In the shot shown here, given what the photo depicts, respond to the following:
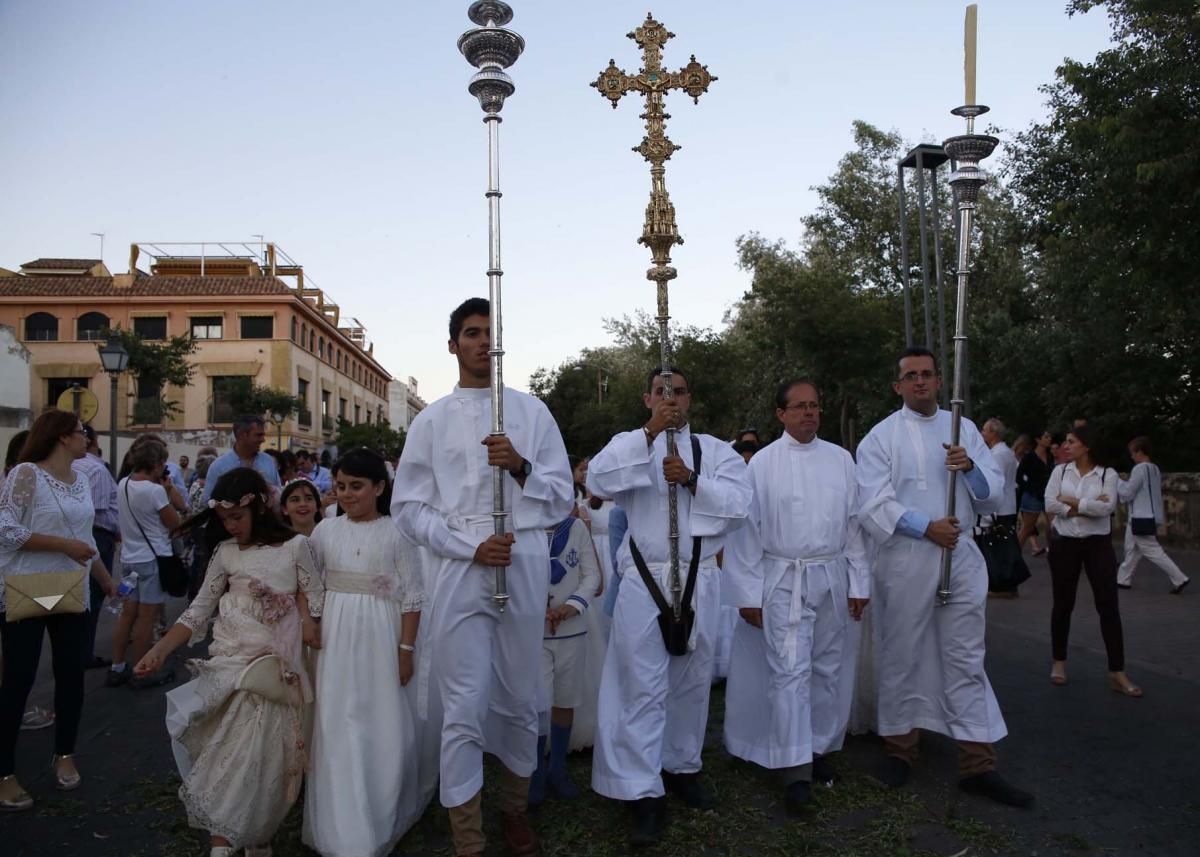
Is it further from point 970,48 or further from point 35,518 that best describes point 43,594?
point 970,48

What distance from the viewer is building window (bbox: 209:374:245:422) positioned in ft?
144

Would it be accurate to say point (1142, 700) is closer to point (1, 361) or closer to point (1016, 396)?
point (1016, 396)

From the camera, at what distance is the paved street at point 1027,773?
4289 millimetres

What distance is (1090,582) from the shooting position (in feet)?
21.5

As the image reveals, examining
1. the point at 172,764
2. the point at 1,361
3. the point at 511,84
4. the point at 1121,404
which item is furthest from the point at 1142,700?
the point at 1,361

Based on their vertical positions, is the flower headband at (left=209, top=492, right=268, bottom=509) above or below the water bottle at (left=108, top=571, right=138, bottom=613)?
above

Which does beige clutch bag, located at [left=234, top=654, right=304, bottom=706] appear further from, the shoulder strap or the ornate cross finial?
the shoulder strap

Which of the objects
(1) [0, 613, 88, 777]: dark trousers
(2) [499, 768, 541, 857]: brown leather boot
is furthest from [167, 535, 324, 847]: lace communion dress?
(1) [0, 613, 88, 777]: dark trousers

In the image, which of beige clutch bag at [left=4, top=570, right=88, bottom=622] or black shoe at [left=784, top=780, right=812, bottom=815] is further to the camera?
beige clutch bag at [left=4, top=570, right=88, bottom=622]

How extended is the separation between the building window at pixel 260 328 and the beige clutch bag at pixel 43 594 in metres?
45.0

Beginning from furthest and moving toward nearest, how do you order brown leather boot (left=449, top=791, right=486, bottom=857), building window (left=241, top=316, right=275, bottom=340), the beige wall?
building window (left=241, top=316, right=275, bottom=340), the beige wall, brown leather boot (left=449, top=791, right=486, bottom=857)

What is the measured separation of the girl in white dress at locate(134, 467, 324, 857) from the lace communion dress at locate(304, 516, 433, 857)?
109 mm

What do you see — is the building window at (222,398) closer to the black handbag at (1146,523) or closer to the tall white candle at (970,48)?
the black handbag at (1146,523)

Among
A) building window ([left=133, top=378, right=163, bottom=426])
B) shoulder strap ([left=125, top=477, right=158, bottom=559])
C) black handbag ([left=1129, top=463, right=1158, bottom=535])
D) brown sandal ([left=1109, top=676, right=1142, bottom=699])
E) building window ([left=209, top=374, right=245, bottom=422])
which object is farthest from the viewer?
building window ([left=209, top=374, right=245, bottom=422])
